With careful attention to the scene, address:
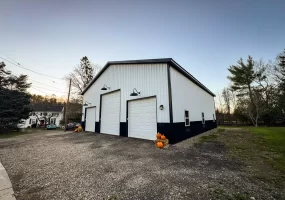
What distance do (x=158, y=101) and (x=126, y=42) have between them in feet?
20.6

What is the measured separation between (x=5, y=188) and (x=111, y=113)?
765 centimetres

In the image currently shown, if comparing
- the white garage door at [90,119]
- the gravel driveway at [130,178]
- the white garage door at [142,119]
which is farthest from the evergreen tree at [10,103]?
the white garage door at [142,119]

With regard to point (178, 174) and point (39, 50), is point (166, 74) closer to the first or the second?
point (178, 174)

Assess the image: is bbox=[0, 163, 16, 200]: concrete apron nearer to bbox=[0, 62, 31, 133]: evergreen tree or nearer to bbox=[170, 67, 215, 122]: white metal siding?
bbox=[170, 67, 215, 122]: white metal siding

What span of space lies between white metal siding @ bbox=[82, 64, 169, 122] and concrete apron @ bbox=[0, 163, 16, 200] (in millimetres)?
5872

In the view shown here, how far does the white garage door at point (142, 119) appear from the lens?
760cm

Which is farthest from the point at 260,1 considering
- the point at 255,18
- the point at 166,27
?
the point at 166,27

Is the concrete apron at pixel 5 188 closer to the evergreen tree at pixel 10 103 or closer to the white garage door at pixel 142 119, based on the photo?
the white garage door at pixel 142 119

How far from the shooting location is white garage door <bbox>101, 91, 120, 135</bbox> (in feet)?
32.0

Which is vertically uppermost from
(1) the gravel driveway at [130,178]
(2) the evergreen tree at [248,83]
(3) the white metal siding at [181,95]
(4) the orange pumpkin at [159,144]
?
(2) the evergreen tree at [248,83]

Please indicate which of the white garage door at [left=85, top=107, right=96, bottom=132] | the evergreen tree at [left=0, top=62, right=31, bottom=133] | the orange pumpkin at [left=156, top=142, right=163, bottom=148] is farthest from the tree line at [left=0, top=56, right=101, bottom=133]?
the orange pumpkin at [left=156, top=142, right=163, bottom=148]

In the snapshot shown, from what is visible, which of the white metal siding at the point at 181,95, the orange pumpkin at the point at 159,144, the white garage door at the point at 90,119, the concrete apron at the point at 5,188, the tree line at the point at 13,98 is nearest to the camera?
the concrete apron at the point at 5,188

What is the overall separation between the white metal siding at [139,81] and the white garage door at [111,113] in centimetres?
58

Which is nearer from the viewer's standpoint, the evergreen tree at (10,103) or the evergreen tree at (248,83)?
the evergreen tree at (10,103)
